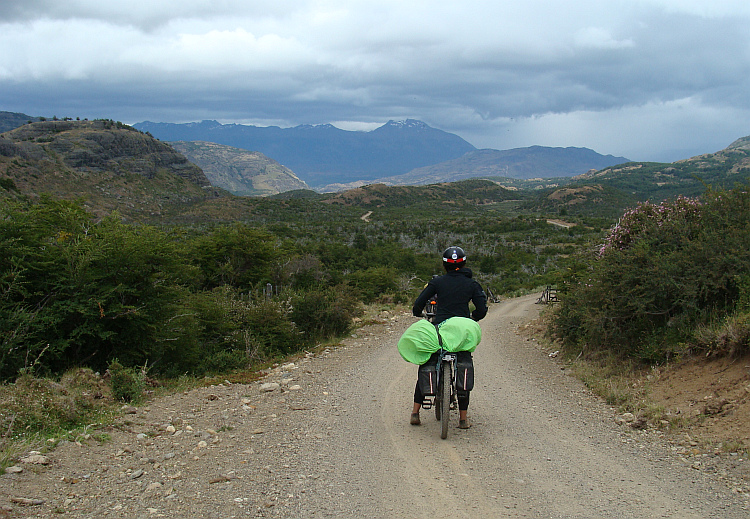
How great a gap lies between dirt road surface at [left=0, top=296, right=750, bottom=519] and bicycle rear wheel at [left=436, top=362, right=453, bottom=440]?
0.55 feet

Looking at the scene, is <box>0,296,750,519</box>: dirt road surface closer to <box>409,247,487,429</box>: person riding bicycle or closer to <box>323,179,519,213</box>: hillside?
<box>409,247,487,429</box>: person riding bicycle

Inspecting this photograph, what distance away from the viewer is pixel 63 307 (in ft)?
27.2

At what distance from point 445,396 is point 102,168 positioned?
95638 millimetres

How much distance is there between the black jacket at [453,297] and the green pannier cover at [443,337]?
201 mm

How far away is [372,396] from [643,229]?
236 inches

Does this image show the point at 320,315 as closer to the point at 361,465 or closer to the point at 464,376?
the point at 464,376

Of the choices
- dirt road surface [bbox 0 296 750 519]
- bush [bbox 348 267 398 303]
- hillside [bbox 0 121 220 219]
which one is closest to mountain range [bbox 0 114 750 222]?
hillside [bbox 0 121 220 219]

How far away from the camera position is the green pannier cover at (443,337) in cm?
612

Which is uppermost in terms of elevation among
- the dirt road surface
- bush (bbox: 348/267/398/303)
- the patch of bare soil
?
the patch of bare soil

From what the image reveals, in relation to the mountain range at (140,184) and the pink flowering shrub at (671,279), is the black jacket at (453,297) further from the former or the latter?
the mountain range at (140,184)

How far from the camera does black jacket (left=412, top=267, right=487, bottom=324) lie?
640 centimetres

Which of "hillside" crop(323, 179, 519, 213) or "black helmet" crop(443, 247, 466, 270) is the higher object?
"hillside" crop(323, 179, 519, 213)

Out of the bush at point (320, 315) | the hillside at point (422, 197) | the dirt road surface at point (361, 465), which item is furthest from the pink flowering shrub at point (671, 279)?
the hillside at point (422, 197)

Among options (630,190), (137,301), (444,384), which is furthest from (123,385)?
(630,190)
